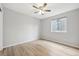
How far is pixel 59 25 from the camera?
14.1 ft

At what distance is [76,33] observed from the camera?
357cm

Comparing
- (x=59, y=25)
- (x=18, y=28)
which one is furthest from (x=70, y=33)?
(x=18, y=28)

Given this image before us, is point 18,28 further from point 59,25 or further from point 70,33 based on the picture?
point 70,33

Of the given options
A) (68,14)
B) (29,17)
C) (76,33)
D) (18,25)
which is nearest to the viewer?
(76,33)

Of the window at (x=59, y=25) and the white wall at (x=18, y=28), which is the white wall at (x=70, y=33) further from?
the white wall at (x=18, y=28)

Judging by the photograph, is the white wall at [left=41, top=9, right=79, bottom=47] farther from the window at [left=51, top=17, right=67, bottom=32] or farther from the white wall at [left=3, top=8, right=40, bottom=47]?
the white wall at [left=3, top=8, right=40, bottom=47]

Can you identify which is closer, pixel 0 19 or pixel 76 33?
pixel 0 19

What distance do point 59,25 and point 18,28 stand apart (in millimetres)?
2225

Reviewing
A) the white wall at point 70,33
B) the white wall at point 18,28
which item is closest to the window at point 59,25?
the white wall at point 70,33

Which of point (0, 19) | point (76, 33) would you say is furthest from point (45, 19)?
point (0, 19)

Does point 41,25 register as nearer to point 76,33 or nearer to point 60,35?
point 60,35

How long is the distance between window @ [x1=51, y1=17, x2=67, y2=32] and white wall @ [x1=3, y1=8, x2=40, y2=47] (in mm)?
1253

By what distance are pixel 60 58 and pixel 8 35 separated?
3216 mm

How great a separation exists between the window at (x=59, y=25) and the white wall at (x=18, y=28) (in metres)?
1.25
